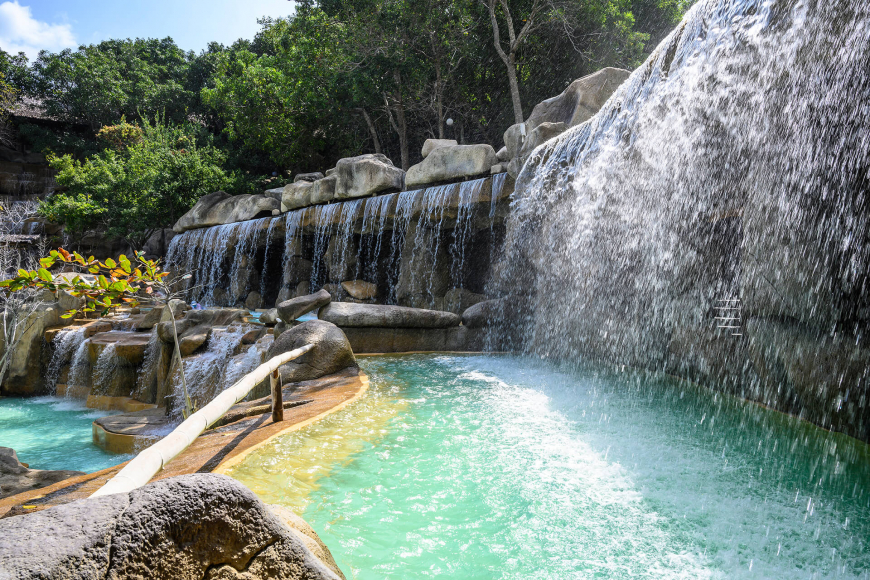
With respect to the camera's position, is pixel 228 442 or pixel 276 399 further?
pixel 276 399

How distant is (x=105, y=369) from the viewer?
9.53 meters

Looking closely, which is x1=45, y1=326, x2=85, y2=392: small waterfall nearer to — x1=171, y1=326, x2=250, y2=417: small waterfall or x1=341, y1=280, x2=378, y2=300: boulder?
x1=171, y1=326, x2=250, y2=417: small waterfall

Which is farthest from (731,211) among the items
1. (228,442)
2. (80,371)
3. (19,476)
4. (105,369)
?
(80,371)

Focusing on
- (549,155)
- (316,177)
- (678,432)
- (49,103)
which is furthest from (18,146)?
(678,432)

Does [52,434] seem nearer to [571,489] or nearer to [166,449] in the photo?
[166,449]

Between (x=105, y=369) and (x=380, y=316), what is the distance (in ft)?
18.5

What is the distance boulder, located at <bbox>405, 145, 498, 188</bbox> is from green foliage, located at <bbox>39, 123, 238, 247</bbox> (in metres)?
10.8

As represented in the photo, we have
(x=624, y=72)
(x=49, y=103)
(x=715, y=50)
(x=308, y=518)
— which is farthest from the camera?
(x=49, y=103)

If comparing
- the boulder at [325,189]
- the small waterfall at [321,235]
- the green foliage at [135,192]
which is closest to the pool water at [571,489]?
the small waterfall at [321,235]

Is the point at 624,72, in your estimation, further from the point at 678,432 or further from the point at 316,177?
the point at 316,177

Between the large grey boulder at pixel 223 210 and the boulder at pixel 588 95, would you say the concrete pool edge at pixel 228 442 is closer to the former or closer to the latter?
the boulder at pixel 588 95

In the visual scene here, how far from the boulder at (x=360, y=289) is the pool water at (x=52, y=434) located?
594 centimetres

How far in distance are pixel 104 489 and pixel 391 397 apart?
146 inches

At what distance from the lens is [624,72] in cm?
995
